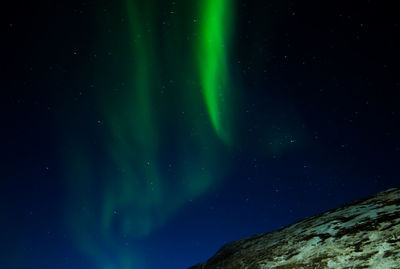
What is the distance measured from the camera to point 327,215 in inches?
284

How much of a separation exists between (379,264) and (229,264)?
389 cm

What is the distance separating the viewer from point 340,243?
5.08 m

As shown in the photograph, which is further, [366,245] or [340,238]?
[340,238]

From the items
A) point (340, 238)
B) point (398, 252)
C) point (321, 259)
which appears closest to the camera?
point (398, 252)

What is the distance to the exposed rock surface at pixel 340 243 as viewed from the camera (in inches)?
172

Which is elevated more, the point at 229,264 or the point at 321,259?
the point at 229,264

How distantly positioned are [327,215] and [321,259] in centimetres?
264

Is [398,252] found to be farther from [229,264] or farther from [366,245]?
[229,264]

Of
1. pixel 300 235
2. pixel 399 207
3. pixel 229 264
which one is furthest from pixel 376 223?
pixel 229 264

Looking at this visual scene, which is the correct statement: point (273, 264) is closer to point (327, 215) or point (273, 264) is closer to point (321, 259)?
point (321, 259)

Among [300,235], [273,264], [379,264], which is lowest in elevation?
[379,264]

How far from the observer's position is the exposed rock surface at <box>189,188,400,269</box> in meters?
4.36

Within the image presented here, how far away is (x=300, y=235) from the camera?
642cm

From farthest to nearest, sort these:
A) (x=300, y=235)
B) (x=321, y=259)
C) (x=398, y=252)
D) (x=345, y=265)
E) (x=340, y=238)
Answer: (x=300, y=235) < (x=340, y=238) < (x=321, y=259) < (x=345, y=265) < (x=398, y=252)
